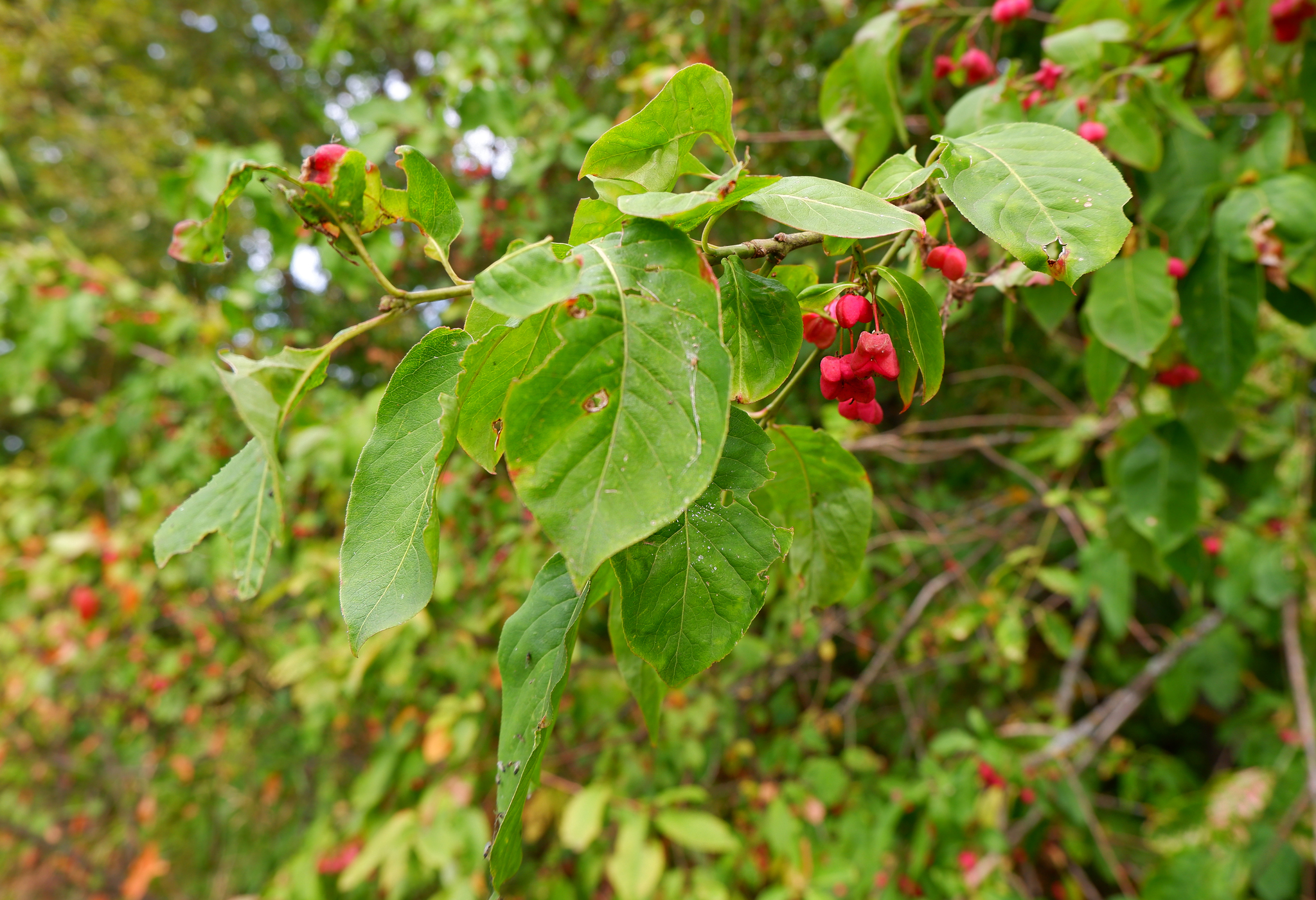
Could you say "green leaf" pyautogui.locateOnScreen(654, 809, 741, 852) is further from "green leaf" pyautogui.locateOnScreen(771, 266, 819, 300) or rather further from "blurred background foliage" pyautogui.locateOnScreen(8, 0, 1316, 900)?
"green leaf" pyautogui.locateOnScreen(771, 266, 819, 300)

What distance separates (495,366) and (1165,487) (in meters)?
1.46

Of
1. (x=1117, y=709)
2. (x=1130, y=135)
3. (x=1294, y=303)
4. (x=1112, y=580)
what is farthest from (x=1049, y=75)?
(x=1117, y=709)

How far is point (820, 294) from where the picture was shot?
0.63m

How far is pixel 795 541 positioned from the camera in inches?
29.7

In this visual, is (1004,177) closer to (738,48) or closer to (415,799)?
(738,48)

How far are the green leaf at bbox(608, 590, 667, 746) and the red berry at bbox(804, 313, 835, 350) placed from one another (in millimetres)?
338

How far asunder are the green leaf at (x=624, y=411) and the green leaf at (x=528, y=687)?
13cm

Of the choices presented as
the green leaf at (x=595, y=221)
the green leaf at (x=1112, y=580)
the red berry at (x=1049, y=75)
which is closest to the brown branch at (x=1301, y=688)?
the green leaf at (x=1112, y=580)

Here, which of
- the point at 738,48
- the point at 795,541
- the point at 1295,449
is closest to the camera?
the point at 795,541

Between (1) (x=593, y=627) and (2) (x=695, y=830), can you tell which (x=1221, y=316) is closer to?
(2) (x=695, y=830)

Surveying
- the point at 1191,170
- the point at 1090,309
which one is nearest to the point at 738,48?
the point at 1191,170

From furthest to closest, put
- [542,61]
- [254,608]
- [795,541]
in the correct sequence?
[254,608] < [542,61] < [795,541]

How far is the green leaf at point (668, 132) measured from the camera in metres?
0.61

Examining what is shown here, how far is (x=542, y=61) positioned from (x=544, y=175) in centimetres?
47
